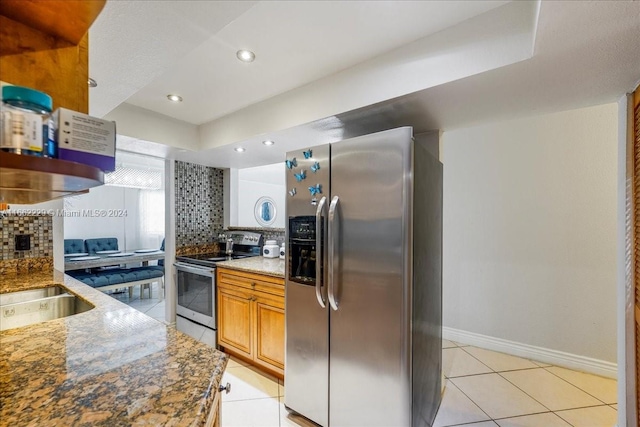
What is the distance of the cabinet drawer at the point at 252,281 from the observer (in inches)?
88.4

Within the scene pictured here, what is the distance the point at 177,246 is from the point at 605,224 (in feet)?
13.7

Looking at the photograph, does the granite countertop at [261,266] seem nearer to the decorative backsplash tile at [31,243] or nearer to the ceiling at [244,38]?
the decorative backsplash tile at [31,243]

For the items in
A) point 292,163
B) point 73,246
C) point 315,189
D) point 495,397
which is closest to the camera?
point 315,189

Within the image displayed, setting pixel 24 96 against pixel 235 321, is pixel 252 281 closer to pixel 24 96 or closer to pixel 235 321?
pixel 235 321

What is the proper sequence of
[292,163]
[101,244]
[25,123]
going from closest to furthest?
[25,123], [292,163], [101,244]

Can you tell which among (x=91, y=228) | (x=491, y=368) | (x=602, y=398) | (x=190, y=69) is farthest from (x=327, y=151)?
(x=91, y=228)

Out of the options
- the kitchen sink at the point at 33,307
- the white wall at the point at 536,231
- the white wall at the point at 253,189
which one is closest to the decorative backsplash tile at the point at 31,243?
the kitchen sink at the point at 33,307

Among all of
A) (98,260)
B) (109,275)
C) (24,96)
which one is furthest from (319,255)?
(98,260)

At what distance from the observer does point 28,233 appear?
2174mm

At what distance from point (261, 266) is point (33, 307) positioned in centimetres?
146

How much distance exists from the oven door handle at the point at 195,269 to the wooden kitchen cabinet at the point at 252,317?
12cm

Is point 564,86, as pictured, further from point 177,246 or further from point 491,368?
point 177,246

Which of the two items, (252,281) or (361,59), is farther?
(252,281)

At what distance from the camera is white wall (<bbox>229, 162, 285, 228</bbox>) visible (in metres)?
3.83
